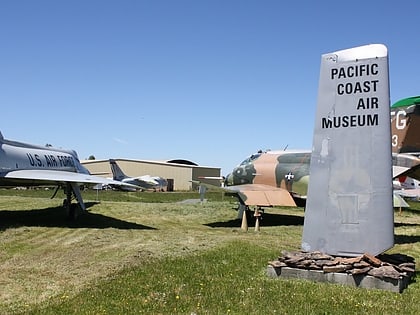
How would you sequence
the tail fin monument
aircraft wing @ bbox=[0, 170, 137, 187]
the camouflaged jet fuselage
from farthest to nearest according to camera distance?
1. the camouflaged jet fuselage
2. aircraft wing @ bbox=[0, 170, 137, 187]
3. the tail fin monument

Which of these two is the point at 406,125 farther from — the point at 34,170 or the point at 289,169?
the point at 34,170

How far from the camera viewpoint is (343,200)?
801cm

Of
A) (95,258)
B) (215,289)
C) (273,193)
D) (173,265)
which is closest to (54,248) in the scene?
(95,258)

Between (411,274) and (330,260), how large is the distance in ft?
4.61

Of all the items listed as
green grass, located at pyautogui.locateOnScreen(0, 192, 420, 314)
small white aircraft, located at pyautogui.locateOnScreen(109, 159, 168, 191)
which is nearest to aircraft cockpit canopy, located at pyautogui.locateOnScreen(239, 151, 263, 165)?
green grass, located at pyautogui.locateOnScreen(0, 192, 420, 314)

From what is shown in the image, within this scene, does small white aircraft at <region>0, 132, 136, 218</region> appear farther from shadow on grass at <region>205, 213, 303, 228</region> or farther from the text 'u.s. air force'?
the text 'u.s. air force'

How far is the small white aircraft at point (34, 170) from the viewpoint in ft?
50.8

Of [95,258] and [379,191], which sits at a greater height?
[379,191]

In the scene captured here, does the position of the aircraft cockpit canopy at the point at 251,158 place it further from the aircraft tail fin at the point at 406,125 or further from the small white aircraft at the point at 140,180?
the small white aircraft at the point at 140,180

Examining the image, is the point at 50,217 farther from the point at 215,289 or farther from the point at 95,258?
the point at 215,289

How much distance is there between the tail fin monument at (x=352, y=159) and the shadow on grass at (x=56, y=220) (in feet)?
28.8

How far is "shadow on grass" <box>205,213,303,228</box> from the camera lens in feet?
60.1

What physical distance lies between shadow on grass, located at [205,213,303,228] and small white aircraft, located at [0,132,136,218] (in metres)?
4.42

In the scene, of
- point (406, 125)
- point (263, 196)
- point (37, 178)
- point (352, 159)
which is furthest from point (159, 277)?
point (263, 196)
